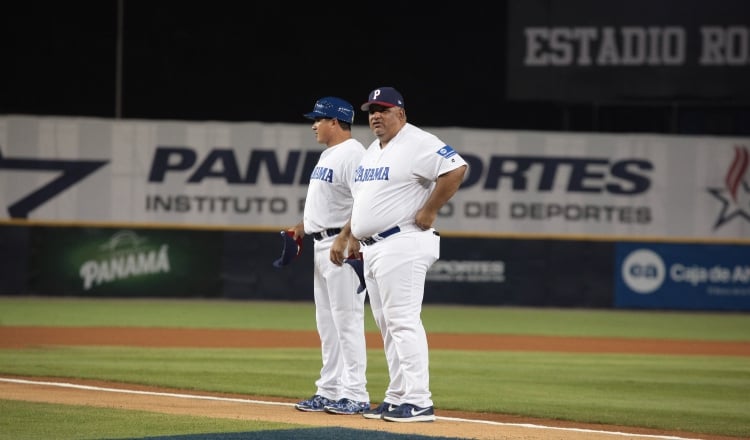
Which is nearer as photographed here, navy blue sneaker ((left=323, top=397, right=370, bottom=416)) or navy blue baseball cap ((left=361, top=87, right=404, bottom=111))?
navy blue baseball cap ((left=361, top=87, right=404, bottom=111))

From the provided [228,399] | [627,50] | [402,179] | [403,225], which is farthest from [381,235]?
[627,50]

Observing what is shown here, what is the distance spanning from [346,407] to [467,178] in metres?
12.8

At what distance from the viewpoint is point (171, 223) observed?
20.6 metres

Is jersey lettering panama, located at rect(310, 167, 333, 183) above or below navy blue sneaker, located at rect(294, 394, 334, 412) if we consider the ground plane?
above

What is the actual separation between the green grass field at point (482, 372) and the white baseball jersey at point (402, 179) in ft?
4.80

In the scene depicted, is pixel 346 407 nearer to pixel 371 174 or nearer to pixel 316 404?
pixel 316 404

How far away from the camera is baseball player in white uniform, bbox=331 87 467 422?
767cm

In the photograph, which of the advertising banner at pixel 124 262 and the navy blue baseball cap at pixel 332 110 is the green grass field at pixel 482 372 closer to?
the advertising banner at pixel 124 262

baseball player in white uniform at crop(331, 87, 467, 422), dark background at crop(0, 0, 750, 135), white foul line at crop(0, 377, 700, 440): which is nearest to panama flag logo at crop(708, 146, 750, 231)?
dark background at crop(0, 0, 750, 135)

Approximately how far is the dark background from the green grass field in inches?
430

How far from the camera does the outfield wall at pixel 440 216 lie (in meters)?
20.4

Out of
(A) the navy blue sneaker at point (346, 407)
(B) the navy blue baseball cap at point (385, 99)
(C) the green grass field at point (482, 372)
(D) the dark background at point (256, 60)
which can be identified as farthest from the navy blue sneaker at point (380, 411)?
(D) the dark background at point (256, 60)

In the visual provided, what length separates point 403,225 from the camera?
25.4ft

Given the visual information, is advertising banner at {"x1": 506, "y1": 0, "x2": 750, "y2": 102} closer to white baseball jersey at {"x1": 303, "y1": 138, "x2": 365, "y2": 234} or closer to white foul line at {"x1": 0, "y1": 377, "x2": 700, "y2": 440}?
white foul line at {"x1": 0, "y1": 377, "x2": 700, "y2": 440}
